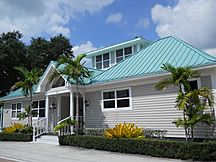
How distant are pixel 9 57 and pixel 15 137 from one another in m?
20.9

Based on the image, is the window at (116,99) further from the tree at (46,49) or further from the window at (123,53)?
the tree at (46,49)

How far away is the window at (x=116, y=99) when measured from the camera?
16.6 m

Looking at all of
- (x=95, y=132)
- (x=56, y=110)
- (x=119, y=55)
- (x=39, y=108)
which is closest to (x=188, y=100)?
(x=95, y=132)

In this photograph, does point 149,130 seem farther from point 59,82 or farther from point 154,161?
point 59,82

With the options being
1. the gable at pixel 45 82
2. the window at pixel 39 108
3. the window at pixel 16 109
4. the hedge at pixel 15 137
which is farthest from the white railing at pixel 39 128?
the window at pixel 16 109

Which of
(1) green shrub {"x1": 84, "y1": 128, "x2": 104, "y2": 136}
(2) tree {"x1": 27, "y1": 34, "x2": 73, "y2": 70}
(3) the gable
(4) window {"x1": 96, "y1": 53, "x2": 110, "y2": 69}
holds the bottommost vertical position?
(1) green shrub {"x1": 84, "y1": 128, "x2": 104, "y2": 136}

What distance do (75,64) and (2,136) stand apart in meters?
9.92

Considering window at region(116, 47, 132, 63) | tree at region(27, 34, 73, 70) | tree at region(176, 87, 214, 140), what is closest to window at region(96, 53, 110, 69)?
window at region(116, 47, 132, 63)

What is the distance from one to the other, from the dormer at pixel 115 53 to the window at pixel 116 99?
7.61 m

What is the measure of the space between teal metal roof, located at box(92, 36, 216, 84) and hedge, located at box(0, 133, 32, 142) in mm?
6802

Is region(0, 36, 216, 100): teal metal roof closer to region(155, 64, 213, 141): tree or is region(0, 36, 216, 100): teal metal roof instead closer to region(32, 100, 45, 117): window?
region(155, 64, 213, 141): tree

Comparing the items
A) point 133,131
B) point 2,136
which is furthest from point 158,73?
point 2,136

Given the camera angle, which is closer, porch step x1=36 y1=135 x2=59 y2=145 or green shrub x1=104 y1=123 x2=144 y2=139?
green shrub x1=104 y1=123 x2=144 y2=139

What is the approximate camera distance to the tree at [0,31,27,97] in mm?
38406
